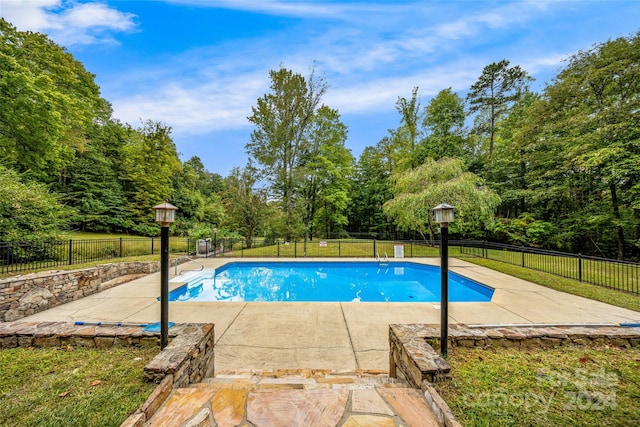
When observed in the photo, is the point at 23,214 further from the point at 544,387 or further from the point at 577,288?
the point at 577,288

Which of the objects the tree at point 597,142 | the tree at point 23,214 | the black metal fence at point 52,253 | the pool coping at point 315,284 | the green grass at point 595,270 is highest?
the tree at point 597,142

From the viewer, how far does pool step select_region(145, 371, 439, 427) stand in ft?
5.24

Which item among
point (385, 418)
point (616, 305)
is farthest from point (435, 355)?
point (616, 305)

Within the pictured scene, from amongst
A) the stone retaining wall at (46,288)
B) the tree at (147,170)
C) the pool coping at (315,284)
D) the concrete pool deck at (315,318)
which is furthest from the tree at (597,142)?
the tree at (147,170)

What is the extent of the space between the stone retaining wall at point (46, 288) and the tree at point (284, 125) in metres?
10.3

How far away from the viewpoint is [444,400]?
1772mm

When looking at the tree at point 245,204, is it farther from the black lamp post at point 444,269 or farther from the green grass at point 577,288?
the black lamp post at point 444,269

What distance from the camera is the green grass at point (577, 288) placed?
15.5 ft

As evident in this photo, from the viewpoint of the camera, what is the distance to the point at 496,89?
52.6 ft

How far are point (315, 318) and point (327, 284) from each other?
3.93 metres

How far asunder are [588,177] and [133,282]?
19185 mm

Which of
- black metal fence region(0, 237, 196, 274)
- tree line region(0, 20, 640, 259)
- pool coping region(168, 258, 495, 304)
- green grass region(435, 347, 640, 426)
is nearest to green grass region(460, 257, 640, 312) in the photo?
pool coping region(168, 258, 495, 304)

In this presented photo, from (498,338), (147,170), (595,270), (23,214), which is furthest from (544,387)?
(147,170)

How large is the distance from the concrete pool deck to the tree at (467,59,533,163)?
1490cm
